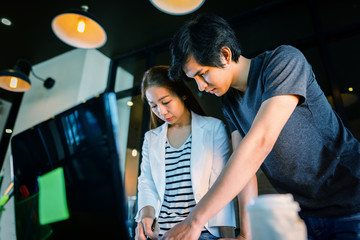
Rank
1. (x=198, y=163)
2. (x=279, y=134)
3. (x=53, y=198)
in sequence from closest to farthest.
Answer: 1. (x=53, y=198)
2. (x=279, y=134)
3. (x=198, y=163)

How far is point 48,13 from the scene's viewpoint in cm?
275

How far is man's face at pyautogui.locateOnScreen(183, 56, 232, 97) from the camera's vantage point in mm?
917

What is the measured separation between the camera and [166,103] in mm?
1316

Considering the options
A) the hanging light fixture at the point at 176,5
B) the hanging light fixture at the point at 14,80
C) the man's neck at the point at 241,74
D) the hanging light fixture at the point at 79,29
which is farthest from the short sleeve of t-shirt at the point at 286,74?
the hanging light fixture at the point at 14,80

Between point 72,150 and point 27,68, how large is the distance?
3923mm

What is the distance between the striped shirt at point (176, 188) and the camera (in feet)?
3.50

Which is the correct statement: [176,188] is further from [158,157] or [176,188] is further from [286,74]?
[286,74]

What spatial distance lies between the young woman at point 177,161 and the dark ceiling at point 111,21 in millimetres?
1397

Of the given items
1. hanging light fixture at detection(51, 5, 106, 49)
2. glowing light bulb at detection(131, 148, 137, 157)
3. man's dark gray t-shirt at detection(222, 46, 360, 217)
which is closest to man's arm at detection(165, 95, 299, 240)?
man's dark gray t-shirt at detection(222, 46, 360, 217)

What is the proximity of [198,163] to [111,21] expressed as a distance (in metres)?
2.19

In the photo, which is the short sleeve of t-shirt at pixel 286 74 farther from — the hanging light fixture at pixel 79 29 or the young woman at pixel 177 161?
the hanging light fixture at pixel 79 29

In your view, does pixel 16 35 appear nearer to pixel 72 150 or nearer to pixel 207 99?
pixel 207 99

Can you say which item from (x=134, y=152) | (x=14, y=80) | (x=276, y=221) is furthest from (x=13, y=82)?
(x=276, y=221)

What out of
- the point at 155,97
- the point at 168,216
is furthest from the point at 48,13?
the point at 168,216
